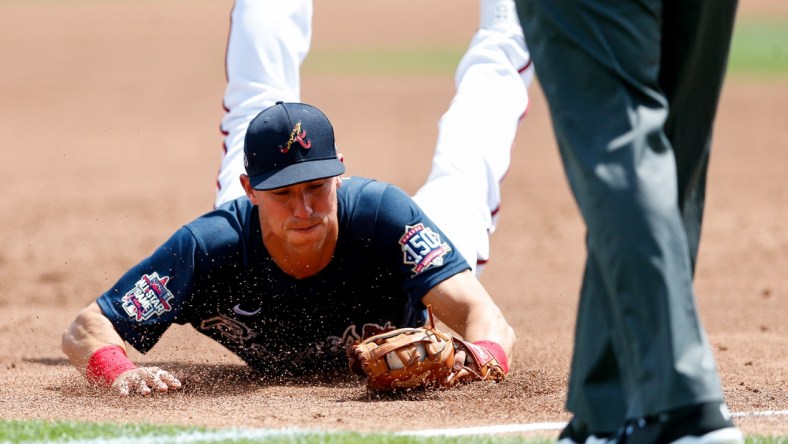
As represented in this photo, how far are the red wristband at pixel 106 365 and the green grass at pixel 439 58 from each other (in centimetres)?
1512

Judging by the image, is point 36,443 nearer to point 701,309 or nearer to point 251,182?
point 251,182

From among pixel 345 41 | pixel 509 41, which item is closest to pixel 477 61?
pixel 509 41

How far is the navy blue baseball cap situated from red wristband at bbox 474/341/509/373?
2.37 feet

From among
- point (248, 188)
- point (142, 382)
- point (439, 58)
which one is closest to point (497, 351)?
point (248, 188)

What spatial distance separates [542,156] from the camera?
12148 millimetres

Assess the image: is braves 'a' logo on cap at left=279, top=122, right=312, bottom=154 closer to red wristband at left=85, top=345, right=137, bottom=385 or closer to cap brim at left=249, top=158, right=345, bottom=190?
cap brim at left=249, top=158, right=345, bottom=190

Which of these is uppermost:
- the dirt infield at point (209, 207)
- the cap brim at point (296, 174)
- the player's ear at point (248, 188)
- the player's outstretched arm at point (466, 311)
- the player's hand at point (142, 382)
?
the cap brim at point (296, 174)

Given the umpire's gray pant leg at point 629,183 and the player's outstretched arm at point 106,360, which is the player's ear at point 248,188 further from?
the umpire's gray pant leg at point 629,183

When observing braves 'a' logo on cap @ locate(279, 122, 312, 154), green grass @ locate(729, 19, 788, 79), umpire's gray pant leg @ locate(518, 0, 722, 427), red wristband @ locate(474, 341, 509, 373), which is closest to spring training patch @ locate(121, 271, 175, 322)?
braves 'a' logo on cap @ locate(279, 122, 312, 154)

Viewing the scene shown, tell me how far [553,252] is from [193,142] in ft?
20.8

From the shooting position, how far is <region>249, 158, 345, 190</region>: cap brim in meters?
3.63

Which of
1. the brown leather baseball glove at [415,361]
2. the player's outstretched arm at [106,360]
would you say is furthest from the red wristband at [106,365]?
the brown leather baseball glove at [415,361]

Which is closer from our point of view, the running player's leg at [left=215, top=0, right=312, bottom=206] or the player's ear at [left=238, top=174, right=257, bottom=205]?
the player's ear at [left=238, top=174, right=257, bottom=205]

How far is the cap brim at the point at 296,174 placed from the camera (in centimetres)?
363
